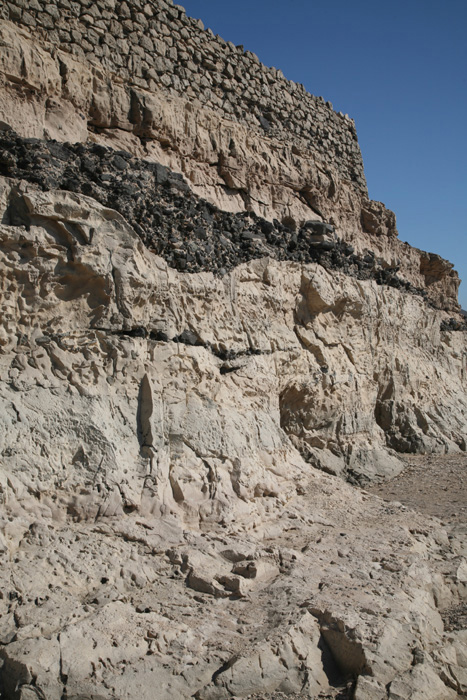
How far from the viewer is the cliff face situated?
11.8 feet

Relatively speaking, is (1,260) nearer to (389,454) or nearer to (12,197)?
(12,197)

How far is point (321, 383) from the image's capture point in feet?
27.0

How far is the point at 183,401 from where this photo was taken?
5664mm

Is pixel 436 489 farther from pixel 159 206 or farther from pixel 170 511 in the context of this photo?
pixel 159 206

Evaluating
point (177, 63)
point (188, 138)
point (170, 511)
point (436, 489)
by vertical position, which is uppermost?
point (177, 63)

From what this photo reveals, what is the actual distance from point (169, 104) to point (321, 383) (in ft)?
14.2

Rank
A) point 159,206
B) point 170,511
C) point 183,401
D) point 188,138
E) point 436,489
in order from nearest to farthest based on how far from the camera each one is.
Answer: point 170,511, point 183,401, point 159,206, point 188,138, point 436,489

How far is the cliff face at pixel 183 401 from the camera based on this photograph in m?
3.61

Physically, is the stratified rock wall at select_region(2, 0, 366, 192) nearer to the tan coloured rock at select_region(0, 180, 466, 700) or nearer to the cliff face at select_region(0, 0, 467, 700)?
the cliff face at select_region(0, 0, 467, 700)

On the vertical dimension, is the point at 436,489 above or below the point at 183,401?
below

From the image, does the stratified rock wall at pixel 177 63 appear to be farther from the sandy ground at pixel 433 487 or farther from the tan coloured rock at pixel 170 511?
the sandy ground at pixel 433 487

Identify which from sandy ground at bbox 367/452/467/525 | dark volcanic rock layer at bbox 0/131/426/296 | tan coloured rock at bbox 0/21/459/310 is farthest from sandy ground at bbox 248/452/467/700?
tan coloured rock at bbox 0/21/459/310

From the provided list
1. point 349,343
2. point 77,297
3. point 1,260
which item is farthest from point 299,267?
point 1,260

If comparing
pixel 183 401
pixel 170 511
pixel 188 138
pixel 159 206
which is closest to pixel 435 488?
pixel 183 401
